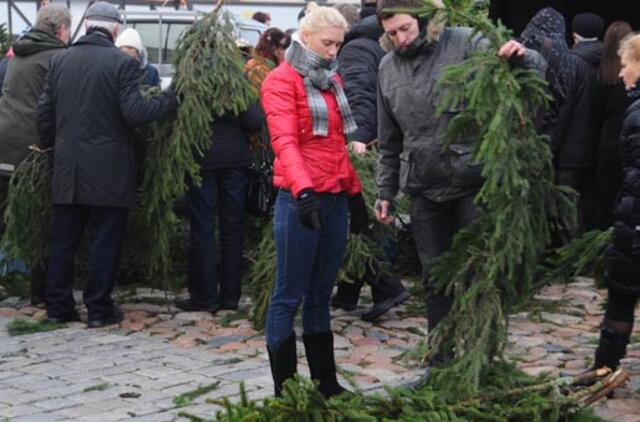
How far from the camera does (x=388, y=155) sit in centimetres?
682

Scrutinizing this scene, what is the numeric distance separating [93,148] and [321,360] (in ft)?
9.09

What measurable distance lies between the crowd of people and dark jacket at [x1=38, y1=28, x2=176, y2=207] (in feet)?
0.03

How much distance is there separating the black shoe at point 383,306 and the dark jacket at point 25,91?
2570mm

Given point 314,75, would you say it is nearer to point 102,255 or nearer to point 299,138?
point 299,138

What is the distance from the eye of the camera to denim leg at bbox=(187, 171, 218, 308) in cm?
898

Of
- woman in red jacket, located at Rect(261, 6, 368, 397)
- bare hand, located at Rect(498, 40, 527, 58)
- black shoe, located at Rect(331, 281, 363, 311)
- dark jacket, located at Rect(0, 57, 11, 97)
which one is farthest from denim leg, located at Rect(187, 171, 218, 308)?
bare hand, located at Rect(498, 40, 527, 58)

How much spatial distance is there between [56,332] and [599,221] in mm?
4373

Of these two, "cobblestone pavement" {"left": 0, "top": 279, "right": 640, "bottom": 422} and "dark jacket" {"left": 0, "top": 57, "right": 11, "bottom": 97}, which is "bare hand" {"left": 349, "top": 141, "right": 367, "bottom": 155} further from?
"dark jacket" {"left": 0, "top": 57, "right": 11, "bottom": 97}

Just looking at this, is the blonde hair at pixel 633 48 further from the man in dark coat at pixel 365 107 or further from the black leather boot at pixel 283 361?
the man in dark coat at pixel 365 107

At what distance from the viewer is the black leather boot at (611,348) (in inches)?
259

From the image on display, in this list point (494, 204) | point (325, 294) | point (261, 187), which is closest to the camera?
point (494, 204)

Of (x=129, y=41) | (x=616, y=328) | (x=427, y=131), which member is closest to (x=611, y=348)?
(x=616, y=328)

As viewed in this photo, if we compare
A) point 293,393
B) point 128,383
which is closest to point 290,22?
point 128,383

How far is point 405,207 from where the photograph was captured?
8.22 metres
